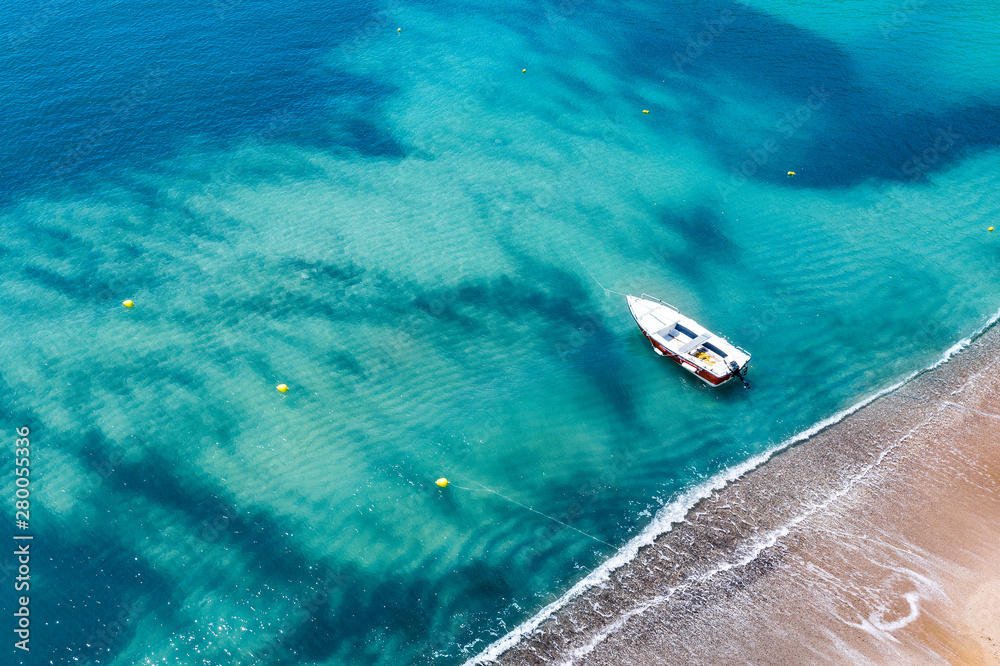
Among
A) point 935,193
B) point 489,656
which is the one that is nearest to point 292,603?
point 489,656

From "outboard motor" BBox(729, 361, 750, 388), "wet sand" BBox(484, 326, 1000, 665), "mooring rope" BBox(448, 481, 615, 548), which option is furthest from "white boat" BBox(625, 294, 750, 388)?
"mooring rope" BBox(448, 481, 615, 548)

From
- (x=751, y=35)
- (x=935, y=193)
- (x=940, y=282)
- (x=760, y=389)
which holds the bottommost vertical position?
(x=760, y=389)

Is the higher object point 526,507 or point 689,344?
point 689,344

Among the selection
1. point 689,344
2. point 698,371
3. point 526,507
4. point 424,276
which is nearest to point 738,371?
point 698,371

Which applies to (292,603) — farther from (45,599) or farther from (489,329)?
(489,329)

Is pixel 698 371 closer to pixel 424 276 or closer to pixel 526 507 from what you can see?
pixel 526 507

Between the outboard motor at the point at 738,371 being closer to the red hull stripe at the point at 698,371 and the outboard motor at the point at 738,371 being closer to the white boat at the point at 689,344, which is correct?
the white boat at the point at 689,344

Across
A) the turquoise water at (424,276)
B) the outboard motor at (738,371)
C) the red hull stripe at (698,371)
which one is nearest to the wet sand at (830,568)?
the turquoise water at (424,276)

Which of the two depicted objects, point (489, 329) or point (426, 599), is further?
point (489, 329)
